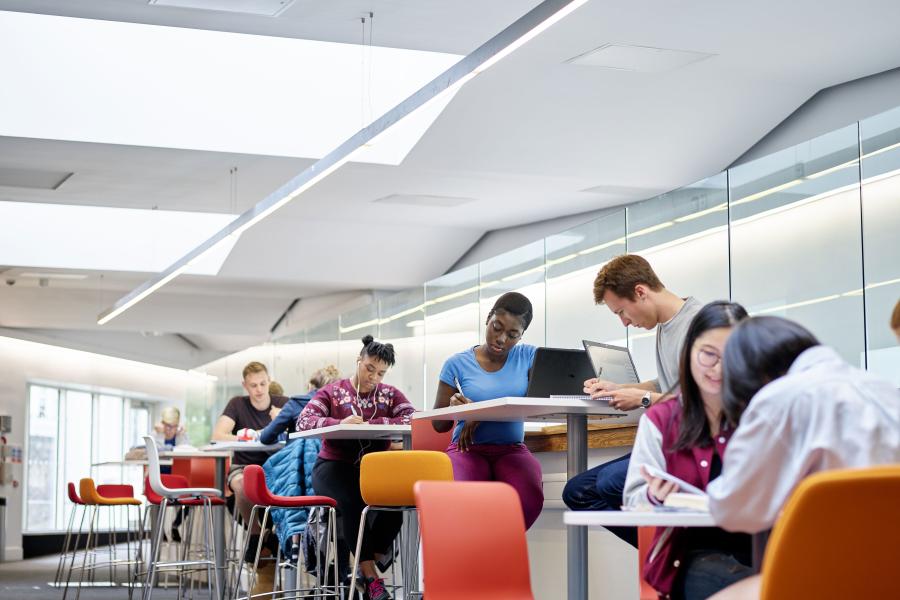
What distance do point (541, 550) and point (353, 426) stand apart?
1090mm

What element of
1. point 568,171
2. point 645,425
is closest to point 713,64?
point 568,171

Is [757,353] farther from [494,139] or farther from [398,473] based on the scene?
[494,139]

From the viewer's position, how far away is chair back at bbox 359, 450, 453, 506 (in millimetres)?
4406

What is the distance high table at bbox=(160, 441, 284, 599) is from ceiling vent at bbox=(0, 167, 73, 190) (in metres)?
2.91

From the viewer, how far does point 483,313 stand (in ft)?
31.7

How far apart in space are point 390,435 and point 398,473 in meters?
1.29

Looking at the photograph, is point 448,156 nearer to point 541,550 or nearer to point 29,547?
point 541,550

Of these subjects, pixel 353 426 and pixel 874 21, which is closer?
pixel 353 426

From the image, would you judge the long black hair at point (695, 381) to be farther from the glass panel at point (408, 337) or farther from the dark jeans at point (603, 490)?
the glass panel at point (408, 337)

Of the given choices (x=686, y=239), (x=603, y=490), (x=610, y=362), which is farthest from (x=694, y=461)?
(x=686, y=239)

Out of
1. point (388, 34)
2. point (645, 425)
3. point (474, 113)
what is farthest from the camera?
point (474, 113)

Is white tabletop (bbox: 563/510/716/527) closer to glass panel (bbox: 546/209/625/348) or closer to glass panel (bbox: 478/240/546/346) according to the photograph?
glass panel (bbox: 546/209/625/348)

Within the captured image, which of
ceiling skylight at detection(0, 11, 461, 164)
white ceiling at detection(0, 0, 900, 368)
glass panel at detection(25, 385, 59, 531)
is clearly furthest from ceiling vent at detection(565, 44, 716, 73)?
glass panel at detection(25, 385, 59, 531)

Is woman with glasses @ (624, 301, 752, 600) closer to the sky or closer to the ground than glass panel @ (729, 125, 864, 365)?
closer to the ground
